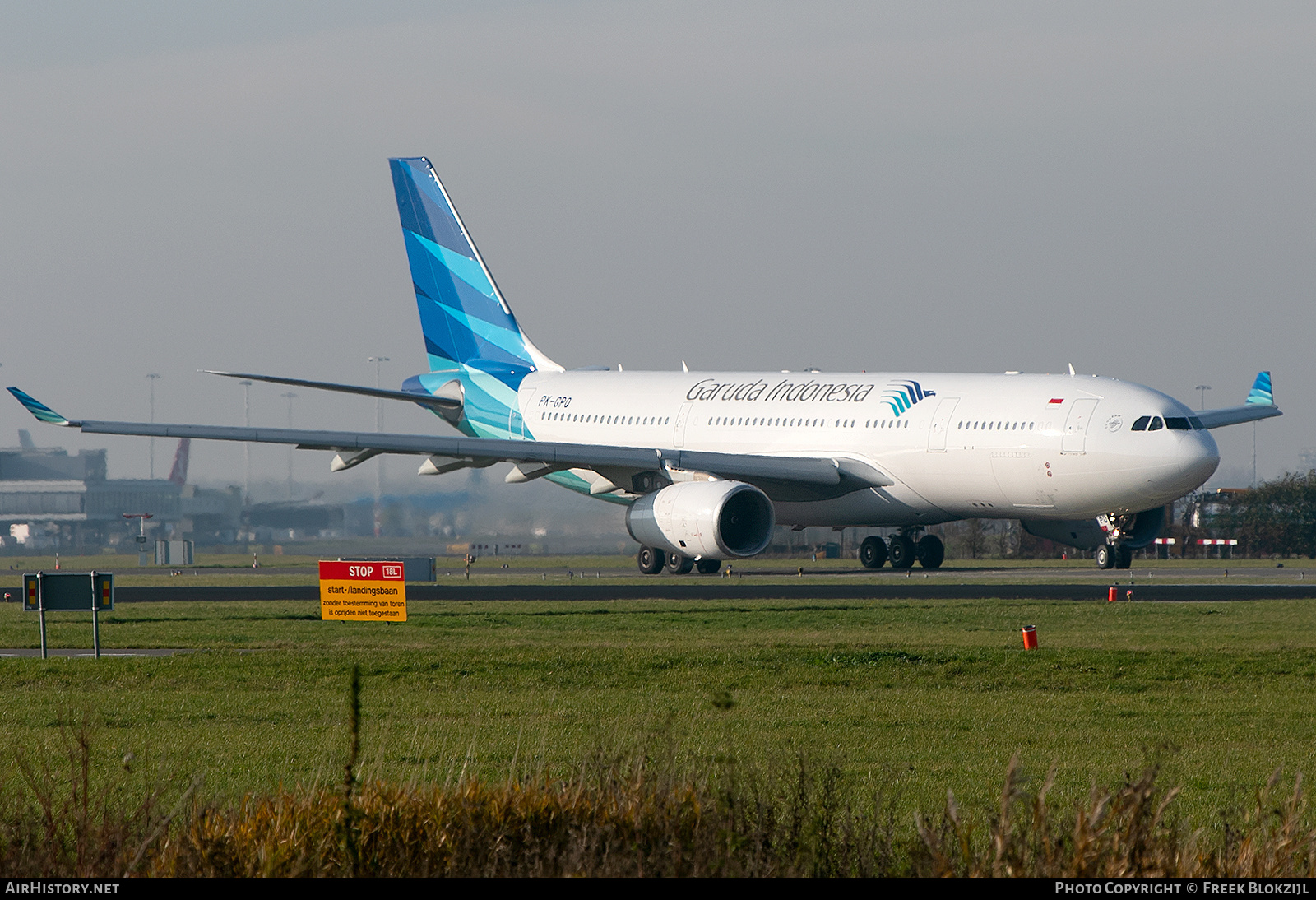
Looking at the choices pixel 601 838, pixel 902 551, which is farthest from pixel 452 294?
pixel 601 838

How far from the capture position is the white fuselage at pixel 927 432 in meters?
36.1

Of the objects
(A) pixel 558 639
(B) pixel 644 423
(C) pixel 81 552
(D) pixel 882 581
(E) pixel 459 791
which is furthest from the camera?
(C) pixel 81 552

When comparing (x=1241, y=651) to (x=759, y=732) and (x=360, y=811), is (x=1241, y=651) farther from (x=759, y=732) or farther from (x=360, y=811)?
(x=360, y=811)

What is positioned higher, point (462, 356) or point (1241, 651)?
point (462, 356)

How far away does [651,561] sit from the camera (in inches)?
1673

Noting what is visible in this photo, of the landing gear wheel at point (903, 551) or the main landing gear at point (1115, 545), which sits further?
the landing gear wheel at point (903, 551)

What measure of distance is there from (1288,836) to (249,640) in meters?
18.0

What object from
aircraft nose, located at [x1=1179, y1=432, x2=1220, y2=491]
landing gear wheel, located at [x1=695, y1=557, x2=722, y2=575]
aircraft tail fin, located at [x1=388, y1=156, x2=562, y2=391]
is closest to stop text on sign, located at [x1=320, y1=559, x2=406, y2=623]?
landing gear wheel, located at [x1=695, y1=557, x2=722, y2=575]

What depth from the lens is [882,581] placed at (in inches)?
1480

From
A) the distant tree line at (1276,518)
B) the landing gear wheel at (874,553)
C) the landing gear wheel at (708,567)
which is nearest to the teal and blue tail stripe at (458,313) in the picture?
the landing gear wheel at (708,567)

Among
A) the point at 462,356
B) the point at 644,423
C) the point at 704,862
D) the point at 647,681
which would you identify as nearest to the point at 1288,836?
the point at 704,862

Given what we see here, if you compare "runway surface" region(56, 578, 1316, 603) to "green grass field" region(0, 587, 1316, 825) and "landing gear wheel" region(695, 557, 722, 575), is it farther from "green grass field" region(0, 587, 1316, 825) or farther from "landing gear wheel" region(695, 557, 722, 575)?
"green grass field" region(0, 587, 1316, 825)

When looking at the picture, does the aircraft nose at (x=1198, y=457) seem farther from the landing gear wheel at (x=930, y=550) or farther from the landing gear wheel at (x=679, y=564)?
the landing gear wheel at (x=679, y=564)

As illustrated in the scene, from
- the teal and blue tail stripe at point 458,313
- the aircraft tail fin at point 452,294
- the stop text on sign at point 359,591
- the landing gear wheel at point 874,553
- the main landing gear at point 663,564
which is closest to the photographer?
the stop text on sign at point 359,591
